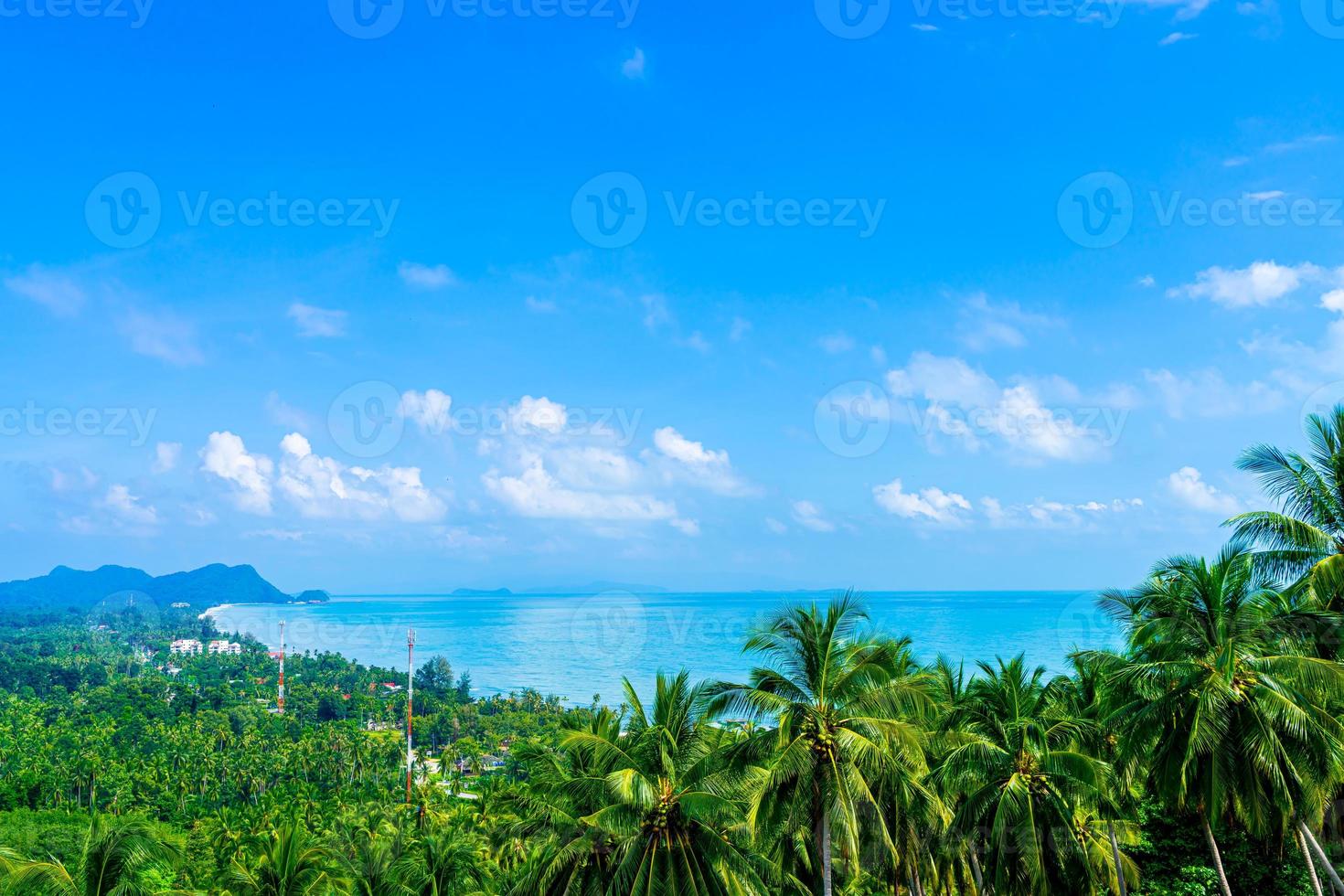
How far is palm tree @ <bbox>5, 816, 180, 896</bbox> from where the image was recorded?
2355 centimetres

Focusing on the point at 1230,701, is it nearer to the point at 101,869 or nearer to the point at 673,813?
the point at 673,813

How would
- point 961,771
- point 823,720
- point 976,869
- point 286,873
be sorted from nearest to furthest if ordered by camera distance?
point 823,720
point 961,771
point 976,869
point 286,873

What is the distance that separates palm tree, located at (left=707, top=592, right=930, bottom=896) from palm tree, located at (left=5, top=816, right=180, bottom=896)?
57.6 ft

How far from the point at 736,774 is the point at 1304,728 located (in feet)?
37.0

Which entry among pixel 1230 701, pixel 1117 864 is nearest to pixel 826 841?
pixel 1230 701

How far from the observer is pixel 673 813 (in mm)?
Result: 19188

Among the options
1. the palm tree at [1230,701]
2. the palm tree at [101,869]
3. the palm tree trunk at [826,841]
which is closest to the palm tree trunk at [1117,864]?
the palm tree at [1230,701]

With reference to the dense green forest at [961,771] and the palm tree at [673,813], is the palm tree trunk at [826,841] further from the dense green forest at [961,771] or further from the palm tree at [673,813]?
the palm tree at [673,813]

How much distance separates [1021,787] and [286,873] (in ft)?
67.5

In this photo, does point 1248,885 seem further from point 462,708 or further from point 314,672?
point 314,672

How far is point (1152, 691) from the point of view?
67.5 ft

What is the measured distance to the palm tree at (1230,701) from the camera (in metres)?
17.8

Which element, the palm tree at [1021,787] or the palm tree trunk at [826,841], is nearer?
the palm tree trunk at [826,841]

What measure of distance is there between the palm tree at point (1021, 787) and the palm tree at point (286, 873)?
1834cm
